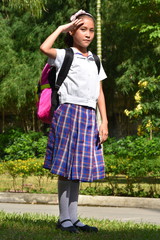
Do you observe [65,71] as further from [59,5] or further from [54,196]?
[59,5]

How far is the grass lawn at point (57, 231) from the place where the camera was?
15.7 feet

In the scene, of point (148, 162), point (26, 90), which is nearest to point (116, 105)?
point (26, 90)

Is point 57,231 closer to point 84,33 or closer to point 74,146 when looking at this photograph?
point 74,146

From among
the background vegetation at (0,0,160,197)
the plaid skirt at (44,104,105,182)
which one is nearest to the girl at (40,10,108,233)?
the plaid skirt at (44,104,105,182)

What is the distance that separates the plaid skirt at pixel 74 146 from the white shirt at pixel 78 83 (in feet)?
0.23

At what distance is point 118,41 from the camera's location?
24984mm

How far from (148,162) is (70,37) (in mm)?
4862

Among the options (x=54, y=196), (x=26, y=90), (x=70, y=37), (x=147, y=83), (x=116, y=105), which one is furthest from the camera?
(x=116, y=105)

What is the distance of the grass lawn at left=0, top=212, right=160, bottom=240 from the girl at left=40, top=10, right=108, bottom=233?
0.60 feet

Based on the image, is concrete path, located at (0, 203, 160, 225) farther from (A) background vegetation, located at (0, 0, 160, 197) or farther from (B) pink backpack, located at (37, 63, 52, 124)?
(A) background vegetation, located at (0, 0, 160, 197)

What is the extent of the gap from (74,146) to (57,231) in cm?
79

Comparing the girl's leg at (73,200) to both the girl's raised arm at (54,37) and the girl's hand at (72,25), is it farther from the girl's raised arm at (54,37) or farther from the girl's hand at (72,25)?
the girl's hand at (72,25)

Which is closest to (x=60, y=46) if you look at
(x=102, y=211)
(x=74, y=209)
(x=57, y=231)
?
(x=102, y=211)

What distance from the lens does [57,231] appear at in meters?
5.13
